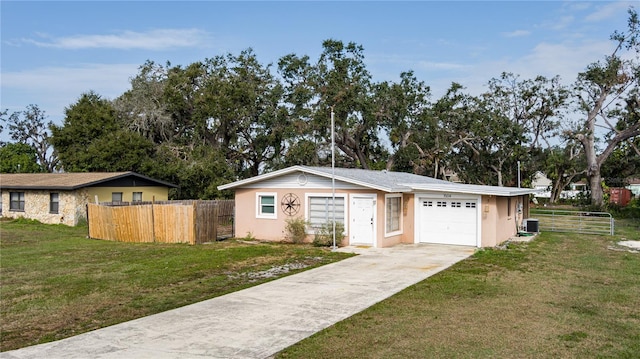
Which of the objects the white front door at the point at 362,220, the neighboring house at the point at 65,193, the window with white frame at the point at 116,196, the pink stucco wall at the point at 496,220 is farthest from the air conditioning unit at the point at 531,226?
the window with white frame at the point at 116,196

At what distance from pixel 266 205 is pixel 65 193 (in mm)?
12661

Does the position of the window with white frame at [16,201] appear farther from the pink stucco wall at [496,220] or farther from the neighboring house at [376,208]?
the pink stucco wall at [496,220]

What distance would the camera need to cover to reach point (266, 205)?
65.5 feet

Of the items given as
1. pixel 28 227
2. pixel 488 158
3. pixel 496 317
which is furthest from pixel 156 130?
pixel 496 317

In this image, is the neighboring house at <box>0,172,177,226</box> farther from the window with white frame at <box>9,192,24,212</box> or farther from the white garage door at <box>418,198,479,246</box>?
the white garage door at <box>418,198,479,246</box>

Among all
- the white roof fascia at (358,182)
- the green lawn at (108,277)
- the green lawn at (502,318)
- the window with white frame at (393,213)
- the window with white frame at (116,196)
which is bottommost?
the green lawn at (502,318)

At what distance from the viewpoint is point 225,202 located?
23734mm

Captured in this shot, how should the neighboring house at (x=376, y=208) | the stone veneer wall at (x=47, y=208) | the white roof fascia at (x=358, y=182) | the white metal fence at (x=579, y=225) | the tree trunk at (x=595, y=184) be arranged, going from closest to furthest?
1. the white roof fascia at (x=358, y=182)
2. the neighboring house at (x=376, y=208)
3. the white metal fence at (x=579, y=225)
4. the stone veneer wall at (x=47, y=208)
5. the tree trunk at (x=595, y=184)

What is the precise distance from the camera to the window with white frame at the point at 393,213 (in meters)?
17.9

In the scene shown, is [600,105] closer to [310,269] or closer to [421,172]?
[421,172]

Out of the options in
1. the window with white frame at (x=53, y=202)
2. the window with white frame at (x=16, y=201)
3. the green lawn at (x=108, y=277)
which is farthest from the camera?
the window with white frame at (x=16, y=201)

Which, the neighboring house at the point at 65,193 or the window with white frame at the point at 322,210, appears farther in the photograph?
the neighboring house at the point at 65,193

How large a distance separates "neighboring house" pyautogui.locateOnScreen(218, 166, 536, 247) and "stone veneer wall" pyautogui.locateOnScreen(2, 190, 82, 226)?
10665 mm

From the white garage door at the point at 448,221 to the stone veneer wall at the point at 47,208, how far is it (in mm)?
17666
